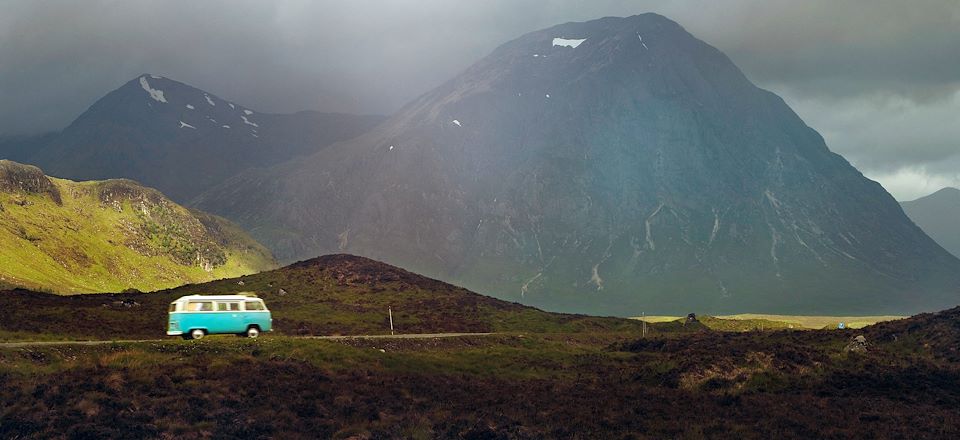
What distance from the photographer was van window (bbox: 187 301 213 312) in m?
56.0

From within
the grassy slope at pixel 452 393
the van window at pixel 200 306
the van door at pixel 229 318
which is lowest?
the grassy slope at pixel 452 393

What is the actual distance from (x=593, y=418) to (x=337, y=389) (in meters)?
17.0

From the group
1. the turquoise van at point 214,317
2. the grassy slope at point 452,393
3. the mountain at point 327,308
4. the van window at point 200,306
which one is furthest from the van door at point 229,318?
the mountain at point 327,308

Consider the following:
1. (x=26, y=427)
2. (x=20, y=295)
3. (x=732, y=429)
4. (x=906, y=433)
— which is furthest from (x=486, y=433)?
(x=20, y=295)

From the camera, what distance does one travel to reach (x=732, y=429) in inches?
1550

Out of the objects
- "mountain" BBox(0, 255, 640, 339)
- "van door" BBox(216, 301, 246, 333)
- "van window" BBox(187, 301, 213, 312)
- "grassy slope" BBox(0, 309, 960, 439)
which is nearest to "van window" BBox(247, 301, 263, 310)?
"van door" BBox(216, 301, 246, 333)

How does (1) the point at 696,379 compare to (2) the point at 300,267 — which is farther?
(2) the point at 300,267

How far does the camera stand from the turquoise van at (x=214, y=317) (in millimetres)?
55531

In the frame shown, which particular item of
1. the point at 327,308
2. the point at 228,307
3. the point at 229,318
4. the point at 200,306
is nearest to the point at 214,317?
the point at 229,318

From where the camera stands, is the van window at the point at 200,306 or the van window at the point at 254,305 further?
the van window at the point at 254,305

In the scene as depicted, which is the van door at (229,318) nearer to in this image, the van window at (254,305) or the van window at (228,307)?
the van window at (228,307)

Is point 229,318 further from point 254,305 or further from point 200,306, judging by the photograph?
point 254,305

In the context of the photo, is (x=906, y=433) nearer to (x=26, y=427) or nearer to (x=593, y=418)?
(x=593, y=418)

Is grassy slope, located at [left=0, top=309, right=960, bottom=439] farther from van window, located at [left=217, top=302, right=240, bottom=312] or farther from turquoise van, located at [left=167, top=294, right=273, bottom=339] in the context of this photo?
van window, located at [left=217, top=302, right=240, bottom=312]
